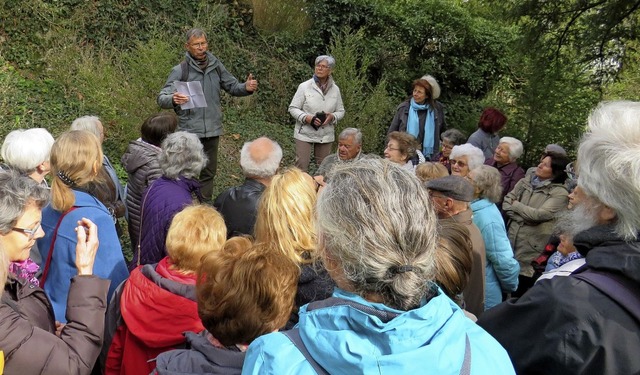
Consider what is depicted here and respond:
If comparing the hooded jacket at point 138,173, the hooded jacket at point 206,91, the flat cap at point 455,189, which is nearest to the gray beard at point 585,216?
the flat cap at point 455,189

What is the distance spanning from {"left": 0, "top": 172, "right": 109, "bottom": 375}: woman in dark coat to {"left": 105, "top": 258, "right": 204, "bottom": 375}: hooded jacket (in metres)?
0.20

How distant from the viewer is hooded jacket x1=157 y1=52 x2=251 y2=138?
7152 mm

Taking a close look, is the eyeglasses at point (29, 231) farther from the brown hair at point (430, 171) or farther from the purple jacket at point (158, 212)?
the brown hair at point (430, 171)

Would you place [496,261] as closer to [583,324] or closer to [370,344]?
[583,324]

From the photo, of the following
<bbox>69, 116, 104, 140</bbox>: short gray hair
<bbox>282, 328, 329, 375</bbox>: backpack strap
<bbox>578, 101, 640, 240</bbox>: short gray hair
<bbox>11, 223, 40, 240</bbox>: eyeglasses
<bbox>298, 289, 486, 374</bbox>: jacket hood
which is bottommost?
<bbox>69, 116, 104, 140</bbox>: short gray hair

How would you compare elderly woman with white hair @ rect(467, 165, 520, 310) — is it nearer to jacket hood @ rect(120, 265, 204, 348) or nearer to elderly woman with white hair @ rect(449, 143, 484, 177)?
elderly woman with white hair @ rect(449, 143, 484, 177)

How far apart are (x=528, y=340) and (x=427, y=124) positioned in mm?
6706

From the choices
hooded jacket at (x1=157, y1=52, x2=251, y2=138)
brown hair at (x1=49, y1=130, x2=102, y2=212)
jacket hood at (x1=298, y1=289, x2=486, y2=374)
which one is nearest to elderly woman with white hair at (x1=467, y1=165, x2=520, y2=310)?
brown hair at (x1=49, y1=130, x2=102, y2=212)

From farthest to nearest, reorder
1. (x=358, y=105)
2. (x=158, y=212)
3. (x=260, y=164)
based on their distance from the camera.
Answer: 1. (x=358, y=105)
2. (x=260, y=164)
3. (x=158, y=212)

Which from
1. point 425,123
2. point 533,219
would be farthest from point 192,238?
point 425,123

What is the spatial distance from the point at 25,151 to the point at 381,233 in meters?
3.13

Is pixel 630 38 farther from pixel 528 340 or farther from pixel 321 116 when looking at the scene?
pixel 528 340

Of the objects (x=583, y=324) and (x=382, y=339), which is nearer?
(x=382, y=339)

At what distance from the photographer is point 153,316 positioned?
105 inches
